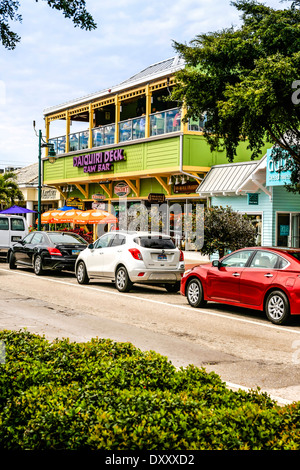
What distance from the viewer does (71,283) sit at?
17.1m

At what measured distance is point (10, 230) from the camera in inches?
987

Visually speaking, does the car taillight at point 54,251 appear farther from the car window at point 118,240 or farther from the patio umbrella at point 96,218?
the patio umbrella at point 96,218

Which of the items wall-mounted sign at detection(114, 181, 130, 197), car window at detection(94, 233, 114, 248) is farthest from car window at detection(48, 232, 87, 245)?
wall-mounted sign at detection(114, 181, 130, 197)

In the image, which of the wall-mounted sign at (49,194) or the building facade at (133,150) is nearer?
the building facade at (133,150)

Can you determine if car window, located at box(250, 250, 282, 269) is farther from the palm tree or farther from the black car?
the palm tree

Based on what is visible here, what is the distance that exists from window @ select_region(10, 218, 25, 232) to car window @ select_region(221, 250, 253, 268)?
50.2ft

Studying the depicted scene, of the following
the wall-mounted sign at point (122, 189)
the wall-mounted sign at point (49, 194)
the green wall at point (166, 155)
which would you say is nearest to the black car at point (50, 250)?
the green wall at point (166, 155)

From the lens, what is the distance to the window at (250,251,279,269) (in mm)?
11000

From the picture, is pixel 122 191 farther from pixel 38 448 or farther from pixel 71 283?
pixel 38 448

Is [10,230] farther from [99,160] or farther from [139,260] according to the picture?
[139,260]

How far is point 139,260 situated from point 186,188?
1147 centimetres

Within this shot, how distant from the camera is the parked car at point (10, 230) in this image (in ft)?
81.8

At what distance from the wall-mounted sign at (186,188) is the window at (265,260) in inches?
550

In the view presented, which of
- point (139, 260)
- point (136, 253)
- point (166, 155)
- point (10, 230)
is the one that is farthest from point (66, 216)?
point (139, 260)
